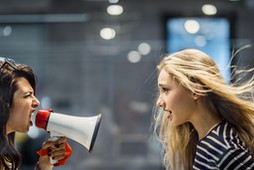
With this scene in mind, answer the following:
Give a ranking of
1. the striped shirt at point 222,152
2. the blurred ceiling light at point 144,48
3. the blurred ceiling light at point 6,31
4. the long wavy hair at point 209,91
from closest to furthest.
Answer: the striped shirt at point 222,152
the long wavy hair at point 209,91
the blurred ceiling light at point 6,31
the blurred ceiling light at point 144,48

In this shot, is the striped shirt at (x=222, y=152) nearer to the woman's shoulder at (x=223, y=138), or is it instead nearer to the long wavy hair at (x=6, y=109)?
the woman's shoulder at (x=223, y=138)

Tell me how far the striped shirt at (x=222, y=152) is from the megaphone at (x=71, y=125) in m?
0.34

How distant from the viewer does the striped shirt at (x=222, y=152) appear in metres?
1.58

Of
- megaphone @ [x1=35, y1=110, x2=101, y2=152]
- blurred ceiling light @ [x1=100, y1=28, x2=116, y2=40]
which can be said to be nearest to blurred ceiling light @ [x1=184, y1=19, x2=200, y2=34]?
blurred ceiling light @ [x1=100, y1=28, x2=116, y2=40]

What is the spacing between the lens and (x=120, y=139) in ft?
15.7

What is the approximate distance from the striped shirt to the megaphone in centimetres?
34

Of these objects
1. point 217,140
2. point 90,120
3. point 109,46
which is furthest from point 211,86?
point 109,46

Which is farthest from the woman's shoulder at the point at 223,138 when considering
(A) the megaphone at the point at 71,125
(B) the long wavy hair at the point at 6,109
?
(B) the long wavy hair at the point at 6,109

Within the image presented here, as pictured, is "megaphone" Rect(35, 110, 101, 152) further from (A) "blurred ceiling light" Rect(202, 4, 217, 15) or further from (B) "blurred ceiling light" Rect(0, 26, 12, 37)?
(A) "blurred ceiling light" Rect(202, 4, 217, 15)

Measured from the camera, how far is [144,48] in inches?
186

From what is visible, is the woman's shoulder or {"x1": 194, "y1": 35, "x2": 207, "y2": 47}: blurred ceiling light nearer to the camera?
the woman's shoulder

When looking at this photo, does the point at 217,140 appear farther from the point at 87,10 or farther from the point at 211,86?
the point at 87,10

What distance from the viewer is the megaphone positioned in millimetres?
1670

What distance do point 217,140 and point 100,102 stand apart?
320 centimetres
